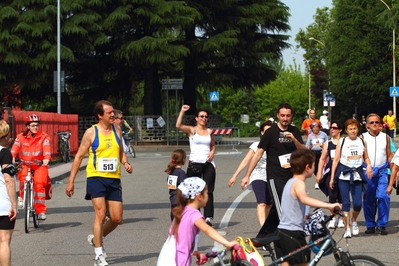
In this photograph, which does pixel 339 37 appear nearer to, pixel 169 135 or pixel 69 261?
pixel 169 135

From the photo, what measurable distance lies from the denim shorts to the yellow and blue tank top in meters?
0.05

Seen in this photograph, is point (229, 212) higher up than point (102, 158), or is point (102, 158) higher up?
point (102, 158)

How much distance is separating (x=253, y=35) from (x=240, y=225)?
32510 mm

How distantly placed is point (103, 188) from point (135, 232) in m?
2.92

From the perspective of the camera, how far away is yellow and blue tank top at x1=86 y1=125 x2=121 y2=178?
389 inches

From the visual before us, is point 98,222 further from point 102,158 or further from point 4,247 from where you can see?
point 4,247

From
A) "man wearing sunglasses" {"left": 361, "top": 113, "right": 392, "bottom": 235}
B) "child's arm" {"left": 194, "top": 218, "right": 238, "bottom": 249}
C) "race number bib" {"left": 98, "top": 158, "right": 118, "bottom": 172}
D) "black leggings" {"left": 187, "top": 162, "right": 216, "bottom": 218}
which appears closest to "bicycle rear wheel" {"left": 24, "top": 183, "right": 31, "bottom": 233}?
"black leggings" {"left": 187, "top": 162, "right": 216, "bottom": 218}

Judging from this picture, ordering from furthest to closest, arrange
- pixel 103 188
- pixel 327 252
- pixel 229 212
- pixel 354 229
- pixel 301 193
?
pixel 229 212
pixel 354 229
pixel 103 188
pixel 301 193
pixel 327 252

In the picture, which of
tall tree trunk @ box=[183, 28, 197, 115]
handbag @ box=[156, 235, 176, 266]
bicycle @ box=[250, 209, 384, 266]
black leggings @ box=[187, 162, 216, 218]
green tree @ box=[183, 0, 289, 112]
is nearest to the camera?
handbag @ box=[156, 235, 176, 266]

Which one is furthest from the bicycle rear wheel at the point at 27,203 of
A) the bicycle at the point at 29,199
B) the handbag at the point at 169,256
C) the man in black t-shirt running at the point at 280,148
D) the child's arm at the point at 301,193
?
the handbag at the point at 169,256

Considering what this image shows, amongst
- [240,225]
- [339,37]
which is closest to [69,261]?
[240,225]

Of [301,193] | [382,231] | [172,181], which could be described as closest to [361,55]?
[382,231]

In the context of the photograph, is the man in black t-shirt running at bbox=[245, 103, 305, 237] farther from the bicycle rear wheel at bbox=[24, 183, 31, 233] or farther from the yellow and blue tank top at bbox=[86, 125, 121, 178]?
the bicycle rear wheel at bbox=[24, 183, 31, 233]

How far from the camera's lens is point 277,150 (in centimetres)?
1013
